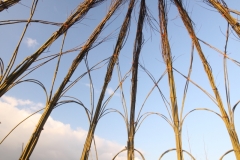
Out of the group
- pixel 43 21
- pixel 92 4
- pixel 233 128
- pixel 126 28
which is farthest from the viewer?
pixel 126 28

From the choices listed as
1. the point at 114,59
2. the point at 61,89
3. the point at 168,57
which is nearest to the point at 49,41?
the point at 61,89

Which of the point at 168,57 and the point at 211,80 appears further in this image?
the point at 168,57

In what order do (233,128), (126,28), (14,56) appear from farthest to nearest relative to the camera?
(126,28) → (233,128) → (14,56)

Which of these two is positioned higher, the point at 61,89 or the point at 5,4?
the point at 5,4

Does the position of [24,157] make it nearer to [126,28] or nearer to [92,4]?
[92,4]

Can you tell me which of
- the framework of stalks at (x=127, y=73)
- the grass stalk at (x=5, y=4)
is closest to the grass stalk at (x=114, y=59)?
the framework of stalks at (x=127, y=73)

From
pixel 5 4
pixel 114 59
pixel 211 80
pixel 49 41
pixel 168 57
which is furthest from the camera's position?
pixel 114 59

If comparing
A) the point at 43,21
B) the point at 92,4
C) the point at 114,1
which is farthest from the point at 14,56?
the point at 114,1

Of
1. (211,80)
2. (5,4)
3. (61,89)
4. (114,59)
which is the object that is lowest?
(61,89)

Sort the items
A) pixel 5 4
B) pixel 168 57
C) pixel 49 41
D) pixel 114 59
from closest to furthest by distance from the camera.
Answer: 1. pixel 5 4
2. pixel 49 41
3. pixel 168 57
4. pixel 114 59

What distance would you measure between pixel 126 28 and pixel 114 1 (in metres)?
0.71

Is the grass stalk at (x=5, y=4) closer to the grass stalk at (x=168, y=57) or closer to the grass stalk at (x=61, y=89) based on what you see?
the grass stalk at (x=61, y=89)

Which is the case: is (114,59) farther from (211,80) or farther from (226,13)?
(226,13)

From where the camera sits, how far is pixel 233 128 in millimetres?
4719
